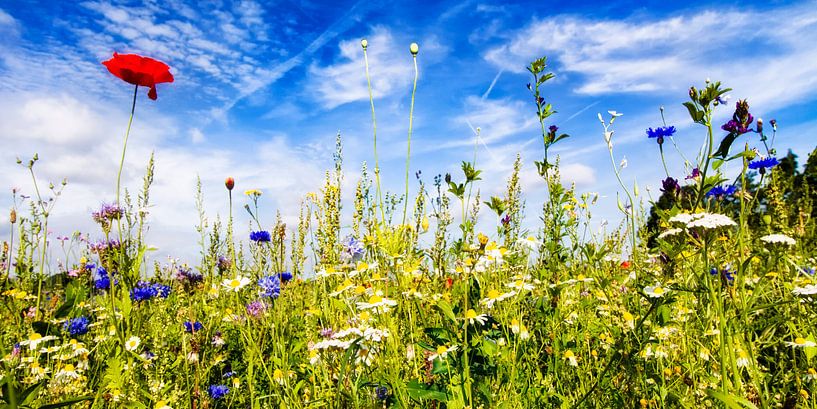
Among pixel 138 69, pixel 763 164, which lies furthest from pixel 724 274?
pixel 138 69

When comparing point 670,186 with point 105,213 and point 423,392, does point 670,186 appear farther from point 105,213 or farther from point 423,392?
point 105,213

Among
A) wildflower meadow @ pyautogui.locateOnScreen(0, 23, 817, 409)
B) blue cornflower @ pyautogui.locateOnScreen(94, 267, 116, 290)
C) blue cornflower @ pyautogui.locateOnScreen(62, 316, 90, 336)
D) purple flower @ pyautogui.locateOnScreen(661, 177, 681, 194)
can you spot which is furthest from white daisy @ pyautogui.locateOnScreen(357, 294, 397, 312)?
blue cornflower @ pyautogui.locateOnScreen(94, 267, 116, 290)

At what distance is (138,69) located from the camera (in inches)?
84.9

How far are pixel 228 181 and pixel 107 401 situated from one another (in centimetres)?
118

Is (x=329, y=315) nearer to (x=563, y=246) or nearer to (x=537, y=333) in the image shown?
(x=537, y=333)

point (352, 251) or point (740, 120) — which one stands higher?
point (740, 120)

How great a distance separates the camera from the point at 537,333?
278 cm

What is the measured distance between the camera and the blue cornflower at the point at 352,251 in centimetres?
282

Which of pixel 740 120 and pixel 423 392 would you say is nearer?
pixel 740 120

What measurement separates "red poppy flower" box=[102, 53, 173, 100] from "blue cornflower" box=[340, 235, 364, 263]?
1.26 meters

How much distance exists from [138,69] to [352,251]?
1402 mm

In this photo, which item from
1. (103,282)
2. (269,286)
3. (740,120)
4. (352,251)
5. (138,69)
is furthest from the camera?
(103,282)

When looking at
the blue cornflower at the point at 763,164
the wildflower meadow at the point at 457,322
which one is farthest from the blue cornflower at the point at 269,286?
the blue cornflower at the point at 763,164

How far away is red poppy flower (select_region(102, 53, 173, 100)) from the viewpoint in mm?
2121
